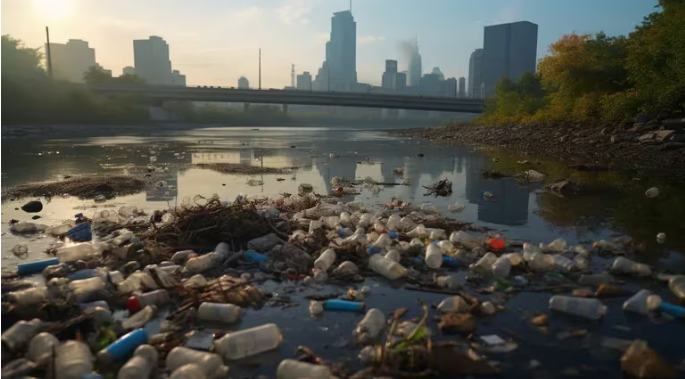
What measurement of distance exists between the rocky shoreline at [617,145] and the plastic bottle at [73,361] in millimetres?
11672

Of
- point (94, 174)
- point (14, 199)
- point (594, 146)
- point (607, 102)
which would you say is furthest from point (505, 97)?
point (14, 199)

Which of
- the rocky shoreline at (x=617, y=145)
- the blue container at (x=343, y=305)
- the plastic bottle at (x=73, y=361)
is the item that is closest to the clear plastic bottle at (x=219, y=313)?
the blue container at (x=343, y=305)

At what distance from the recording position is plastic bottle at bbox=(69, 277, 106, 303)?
3.58 meters

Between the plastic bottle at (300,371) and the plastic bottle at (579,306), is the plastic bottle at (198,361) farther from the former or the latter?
the plastic bottle at (579,306)

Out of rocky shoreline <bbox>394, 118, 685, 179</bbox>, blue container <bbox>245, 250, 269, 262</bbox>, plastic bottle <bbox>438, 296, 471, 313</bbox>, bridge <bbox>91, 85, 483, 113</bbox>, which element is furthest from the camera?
bridge <bbox>91, 85, 483, 113</bbox>

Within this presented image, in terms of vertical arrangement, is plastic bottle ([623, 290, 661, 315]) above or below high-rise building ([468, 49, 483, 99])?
below

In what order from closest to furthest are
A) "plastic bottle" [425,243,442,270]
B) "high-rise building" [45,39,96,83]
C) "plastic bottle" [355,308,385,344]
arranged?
"plastic bottle" [355,308,385,344] < "plastic bottle" [425,243,442,270] < "high-rise building" [45,39,96,83]

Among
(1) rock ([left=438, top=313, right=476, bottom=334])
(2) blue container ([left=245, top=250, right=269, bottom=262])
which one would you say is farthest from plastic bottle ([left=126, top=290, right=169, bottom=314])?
(1) rock ([left=438, top=313, right=476, bottom=334])

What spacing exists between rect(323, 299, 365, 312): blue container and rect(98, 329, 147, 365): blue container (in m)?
1.29

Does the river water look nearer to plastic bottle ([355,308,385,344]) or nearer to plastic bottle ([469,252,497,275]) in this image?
plastic bottle ([355,308,385,344])

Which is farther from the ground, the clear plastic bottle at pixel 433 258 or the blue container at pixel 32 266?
the clear plastic bottle at pixel 433 258

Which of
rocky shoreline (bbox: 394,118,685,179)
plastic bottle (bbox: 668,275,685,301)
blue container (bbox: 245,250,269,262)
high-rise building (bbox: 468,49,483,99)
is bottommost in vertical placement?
blue container (bbox: 245,250,269,262)

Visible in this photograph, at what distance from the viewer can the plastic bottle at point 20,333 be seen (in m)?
2.83

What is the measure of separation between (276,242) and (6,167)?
42.8 ft
